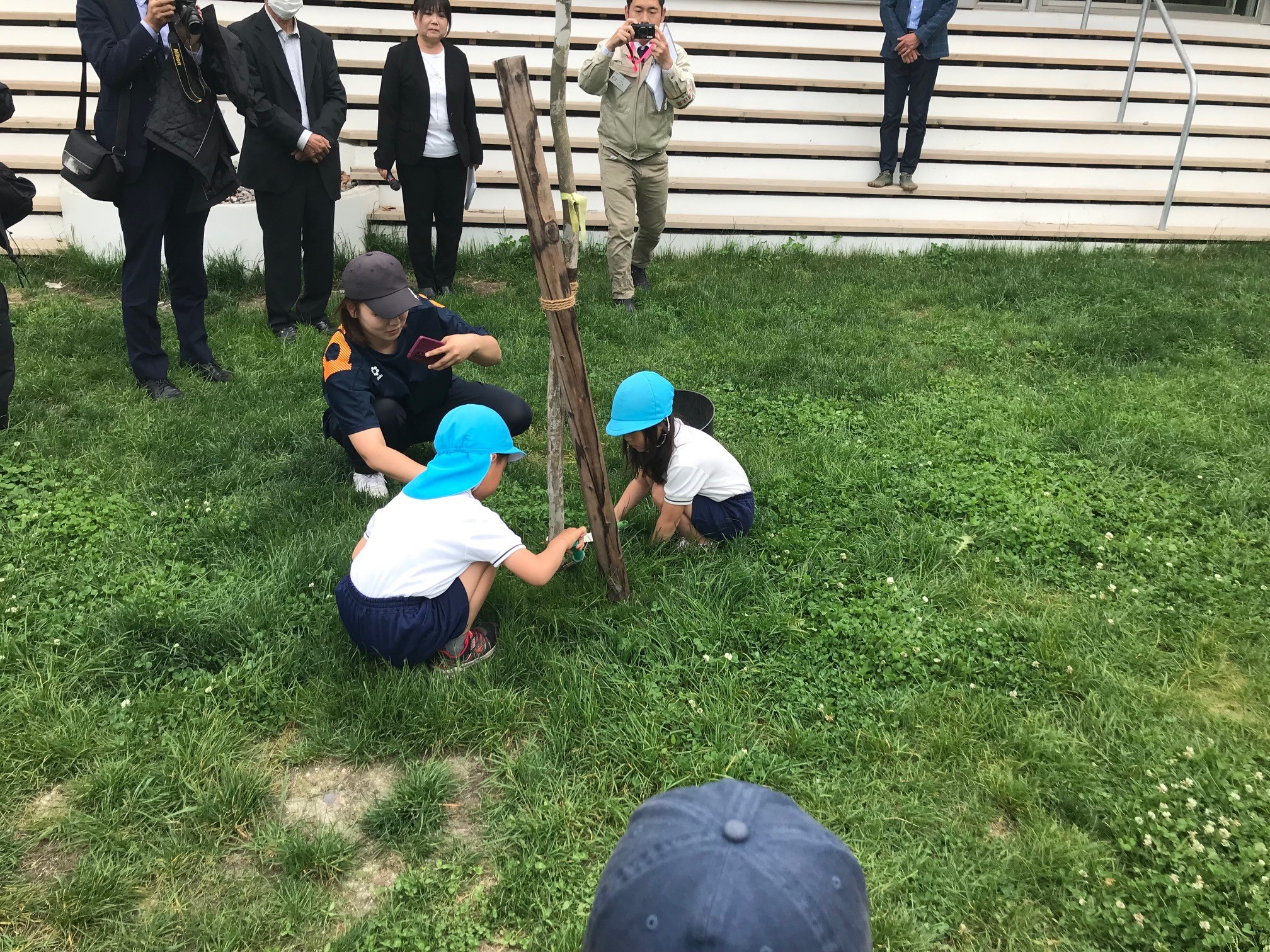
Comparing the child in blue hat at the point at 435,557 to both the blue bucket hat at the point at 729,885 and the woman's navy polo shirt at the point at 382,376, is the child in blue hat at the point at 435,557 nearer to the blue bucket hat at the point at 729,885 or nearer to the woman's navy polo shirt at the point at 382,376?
the woman's navy polo shirt at the point at 382,376

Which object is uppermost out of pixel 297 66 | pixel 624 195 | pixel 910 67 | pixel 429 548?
pixel 297 66

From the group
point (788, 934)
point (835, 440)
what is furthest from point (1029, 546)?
point (788, 934)

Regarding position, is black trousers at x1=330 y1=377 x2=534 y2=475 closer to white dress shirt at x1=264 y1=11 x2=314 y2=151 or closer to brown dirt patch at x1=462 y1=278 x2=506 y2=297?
white dress shirt at x1=264 y1=11 x2=314 y2=151

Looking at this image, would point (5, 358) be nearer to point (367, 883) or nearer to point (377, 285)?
point (377, 285)

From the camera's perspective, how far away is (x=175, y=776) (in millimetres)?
Answer: 2627

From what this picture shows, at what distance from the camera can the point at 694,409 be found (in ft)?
14.7

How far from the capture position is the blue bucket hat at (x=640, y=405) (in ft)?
11.2

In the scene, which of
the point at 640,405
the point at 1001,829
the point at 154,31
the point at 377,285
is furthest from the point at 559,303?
the point at 154,31

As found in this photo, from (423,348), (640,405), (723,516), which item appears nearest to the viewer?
(640,405)

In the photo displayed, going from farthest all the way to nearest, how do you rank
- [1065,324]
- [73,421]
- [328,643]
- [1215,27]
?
[1215,27], [1065,324], [73,421], [328,643]

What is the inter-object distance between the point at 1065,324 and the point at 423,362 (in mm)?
4649

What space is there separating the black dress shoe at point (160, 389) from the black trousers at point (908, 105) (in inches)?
260

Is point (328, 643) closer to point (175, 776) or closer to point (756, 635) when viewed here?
point (175, 776)

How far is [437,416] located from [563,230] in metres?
1.41
